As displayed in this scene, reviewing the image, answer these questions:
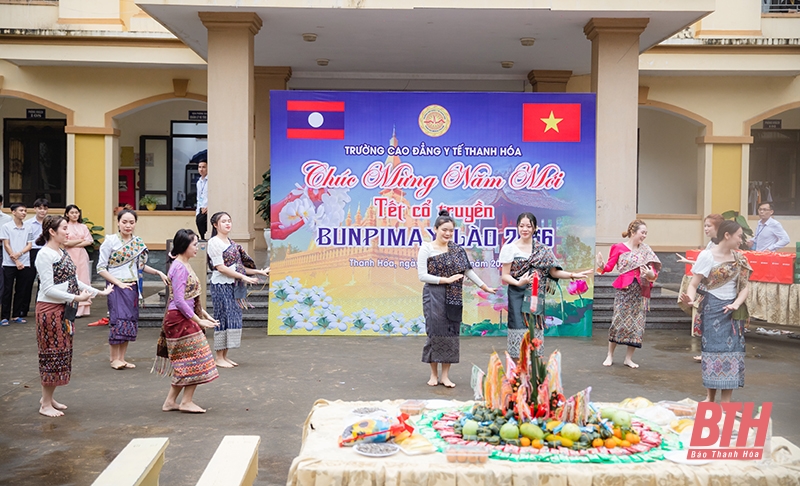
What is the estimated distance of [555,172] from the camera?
33.6 feet

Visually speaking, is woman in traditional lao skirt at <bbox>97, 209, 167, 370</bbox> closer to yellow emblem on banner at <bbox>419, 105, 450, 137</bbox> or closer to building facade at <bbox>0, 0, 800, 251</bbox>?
building facade at <bbox>0, 0, 800, 251</bbox>

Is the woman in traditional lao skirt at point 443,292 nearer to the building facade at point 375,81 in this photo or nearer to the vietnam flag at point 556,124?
the vietnam flag at point 556,124

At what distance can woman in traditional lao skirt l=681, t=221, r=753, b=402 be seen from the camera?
6117mm

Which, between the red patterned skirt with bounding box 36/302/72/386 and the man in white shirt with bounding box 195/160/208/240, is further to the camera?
the man in white shirt with bounding box 195/160/208/240

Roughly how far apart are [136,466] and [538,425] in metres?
2.00

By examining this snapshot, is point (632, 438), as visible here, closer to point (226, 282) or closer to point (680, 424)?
point (680, 424)

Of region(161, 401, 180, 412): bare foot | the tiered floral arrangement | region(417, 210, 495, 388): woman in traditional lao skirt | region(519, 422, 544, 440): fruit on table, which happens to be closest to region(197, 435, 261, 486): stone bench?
the tiered floral arrangement

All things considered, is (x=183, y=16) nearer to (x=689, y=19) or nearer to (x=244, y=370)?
(x=244, y=370)

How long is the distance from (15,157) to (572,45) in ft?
40.1

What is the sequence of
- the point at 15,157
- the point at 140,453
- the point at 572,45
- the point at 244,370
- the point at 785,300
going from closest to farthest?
1. the point at 140,453
2. the point at 244,370
3. the point at 785,300
4. the point at 572,45
5. the point at 15,157

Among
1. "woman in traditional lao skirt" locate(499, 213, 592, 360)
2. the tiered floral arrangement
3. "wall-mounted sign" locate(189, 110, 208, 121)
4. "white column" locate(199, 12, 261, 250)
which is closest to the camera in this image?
the tiered floral arrangement

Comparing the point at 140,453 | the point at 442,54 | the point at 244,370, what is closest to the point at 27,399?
the point at 244,370

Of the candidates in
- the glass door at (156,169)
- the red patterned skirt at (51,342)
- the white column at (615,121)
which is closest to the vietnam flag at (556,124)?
the white column at (615,121)

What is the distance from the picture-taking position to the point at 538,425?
4.07 meters
